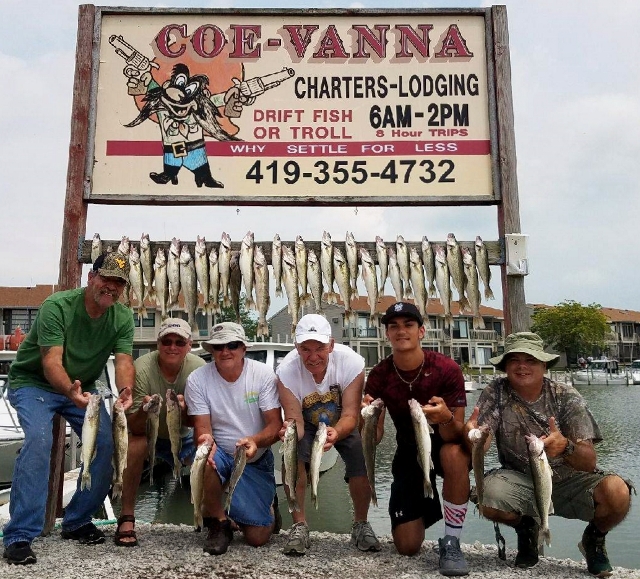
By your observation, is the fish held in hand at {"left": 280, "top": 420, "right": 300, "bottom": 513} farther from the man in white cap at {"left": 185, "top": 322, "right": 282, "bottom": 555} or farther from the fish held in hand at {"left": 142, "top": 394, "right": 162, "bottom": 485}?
the fish held in hand at {"left": 142, "top": 394, "right": 162, "bottom": 485}

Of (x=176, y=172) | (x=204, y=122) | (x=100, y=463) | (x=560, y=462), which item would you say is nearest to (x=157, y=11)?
(x=204, y=122)

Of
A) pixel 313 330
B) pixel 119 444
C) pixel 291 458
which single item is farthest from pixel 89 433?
pixel 313 330

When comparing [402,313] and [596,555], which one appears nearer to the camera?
[596,555]

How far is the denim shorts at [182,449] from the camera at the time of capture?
182 inches

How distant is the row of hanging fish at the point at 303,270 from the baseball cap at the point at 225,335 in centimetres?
60

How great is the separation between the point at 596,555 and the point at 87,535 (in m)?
3.39

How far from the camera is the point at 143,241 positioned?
16.6 ft

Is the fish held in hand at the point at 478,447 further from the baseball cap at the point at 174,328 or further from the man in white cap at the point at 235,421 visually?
the baseball cap at the point at 174,328

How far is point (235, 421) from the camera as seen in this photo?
4289 millimetres

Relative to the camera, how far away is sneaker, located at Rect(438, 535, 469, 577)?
12.3 ft

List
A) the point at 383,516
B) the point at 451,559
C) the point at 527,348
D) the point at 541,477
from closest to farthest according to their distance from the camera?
the point at 541,477
the point at 451,559
the point at 527,348
the point at 383,516

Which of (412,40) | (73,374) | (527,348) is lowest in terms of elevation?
(73,374)

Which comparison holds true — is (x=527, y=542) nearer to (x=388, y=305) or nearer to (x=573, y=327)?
(x=388, y=305)

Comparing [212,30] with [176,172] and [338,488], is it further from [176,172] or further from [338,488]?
[338,488]
